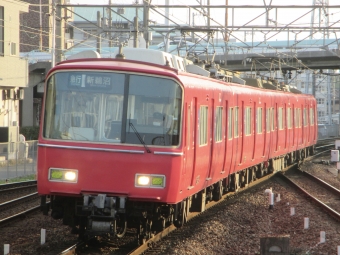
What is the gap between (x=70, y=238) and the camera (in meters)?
10.8

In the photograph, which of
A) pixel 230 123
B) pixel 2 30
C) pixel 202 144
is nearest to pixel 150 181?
pixel 202 144

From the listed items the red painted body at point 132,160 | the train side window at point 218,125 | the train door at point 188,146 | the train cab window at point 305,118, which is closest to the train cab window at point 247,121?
the train side window at point 218,125

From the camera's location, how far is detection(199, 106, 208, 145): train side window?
11.4 meters

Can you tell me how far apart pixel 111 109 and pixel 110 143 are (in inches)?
18.1

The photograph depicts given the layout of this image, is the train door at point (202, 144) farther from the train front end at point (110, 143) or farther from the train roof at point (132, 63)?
the train front end at point (110, 143)

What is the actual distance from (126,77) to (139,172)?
4.08ft

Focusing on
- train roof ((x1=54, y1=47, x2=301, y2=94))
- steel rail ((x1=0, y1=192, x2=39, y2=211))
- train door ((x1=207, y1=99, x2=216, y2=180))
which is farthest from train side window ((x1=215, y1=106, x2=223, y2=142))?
steel rail ((x1=0, y1=192, x2=39, y2=211))

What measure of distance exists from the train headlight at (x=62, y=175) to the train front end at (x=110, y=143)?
13 mm

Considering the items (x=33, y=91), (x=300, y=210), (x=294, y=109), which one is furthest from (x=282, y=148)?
(x=33, y=91)

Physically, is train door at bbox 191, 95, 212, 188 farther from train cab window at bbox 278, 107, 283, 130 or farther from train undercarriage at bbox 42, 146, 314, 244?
train cab window at bbox 278, 107, 283, 130

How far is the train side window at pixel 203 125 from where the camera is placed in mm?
11391

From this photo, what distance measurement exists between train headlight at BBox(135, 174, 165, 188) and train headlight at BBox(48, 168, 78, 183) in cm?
79

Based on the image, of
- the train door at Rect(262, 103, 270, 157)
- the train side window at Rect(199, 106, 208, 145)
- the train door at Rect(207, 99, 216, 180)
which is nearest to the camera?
the train side window at Rect(199, 106, 208, 145)

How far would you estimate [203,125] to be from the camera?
11695mm
